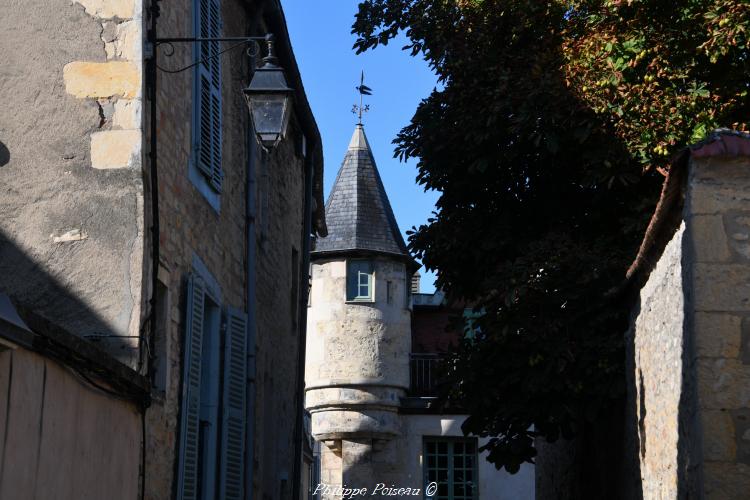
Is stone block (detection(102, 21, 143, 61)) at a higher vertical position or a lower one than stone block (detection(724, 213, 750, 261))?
higher

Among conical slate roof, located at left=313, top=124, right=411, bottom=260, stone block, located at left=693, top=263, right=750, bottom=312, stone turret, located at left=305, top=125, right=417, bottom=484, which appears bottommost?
stone block, located at left=693, top=263, right=750, bottom=312

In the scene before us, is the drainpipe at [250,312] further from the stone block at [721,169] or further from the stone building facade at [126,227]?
the stone block at [721,169]

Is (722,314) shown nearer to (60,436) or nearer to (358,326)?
(60,436)

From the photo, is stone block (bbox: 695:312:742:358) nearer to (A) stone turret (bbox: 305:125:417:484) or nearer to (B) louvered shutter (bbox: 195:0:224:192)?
(B) louvered shutter (bbox: 195:0:224:192)

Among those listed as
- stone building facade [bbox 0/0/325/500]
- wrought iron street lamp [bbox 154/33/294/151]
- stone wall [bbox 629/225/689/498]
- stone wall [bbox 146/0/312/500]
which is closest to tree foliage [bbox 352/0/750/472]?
stone wall [bbox 629/225/689/498]

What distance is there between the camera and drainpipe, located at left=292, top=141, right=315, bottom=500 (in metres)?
14.6

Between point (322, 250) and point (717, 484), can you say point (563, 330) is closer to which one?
point (717, 484)

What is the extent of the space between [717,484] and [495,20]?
660 cm

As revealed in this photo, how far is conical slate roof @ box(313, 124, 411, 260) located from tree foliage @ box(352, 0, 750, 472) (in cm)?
1372

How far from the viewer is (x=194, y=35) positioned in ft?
31.1


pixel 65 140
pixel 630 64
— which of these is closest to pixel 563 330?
pixel 630 64

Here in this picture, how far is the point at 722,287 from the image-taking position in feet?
25.0

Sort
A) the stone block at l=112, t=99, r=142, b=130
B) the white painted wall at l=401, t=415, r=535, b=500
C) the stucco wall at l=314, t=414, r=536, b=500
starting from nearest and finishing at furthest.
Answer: the stone block at l=112, t=99, r=142, b=130 → the stucco wall at l=314, t=414, r=536, b=500 → the white painted wall at l=401, t=415, r=535, b=500

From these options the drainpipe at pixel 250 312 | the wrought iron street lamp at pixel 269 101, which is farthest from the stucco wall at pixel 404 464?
the wrought iron street lamp at pixel 269 101
